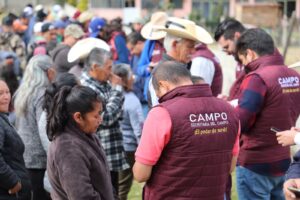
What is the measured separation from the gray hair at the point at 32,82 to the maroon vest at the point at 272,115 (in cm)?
185

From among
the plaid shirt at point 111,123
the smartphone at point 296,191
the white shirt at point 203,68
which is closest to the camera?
the smartphone at point 296,191

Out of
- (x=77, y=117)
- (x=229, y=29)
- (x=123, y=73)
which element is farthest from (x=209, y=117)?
(x=229, y=29)

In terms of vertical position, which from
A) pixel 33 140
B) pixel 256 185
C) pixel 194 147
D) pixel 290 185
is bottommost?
pixel 256 185

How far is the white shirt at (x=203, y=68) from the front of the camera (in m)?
5.74

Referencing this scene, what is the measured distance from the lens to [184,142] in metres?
3.40

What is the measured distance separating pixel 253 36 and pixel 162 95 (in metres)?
1.46

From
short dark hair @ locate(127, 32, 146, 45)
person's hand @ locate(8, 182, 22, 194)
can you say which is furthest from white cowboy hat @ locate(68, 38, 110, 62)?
short dark hair @ locate(127, 32, 146, 45)

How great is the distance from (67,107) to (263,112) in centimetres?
187

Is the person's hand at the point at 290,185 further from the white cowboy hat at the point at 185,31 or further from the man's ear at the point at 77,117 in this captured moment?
the white cowboy hat at the point at 185,31

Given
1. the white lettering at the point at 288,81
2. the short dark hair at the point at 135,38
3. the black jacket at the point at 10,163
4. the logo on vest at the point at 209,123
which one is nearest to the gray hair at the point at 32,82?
the black jacket at the point at 10,163

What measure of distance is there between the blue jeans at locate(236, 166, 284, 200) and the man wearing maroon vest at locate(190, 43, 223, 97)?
1.27 meters

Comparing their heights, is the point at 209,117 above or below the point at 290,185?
above

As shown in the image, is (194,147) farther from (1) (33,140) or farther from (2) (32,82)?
(2) (32,82)

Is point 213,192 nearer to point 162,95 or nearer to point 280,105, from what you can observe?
point 162,95
